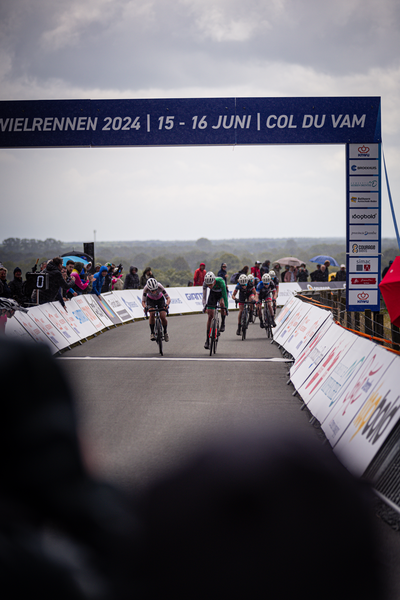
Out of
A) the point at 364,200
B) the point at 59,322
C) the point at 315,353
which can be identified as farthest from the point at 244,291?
the point at 315,353

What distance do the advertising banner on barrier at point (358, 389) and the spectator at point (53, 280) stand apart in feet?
29.7

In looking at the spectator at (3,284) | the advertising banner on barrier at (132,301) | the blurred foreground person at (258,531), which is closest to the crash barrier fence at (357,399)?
the blurred foreground person at (258,531)

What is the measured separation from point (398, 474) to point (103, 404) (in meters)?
4.75

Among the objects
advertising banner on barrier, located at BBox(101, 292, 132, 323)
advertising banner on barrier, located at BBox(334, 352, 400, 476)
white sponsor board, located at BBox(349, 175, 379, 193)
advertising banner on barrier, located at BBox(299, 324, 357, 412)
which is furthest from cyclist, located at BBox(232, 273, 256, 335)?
advertising banner on barrier, located at BBox(334, 352, 400, 476)

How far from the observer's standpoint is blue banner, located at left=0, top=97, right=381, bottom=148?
42.9ft

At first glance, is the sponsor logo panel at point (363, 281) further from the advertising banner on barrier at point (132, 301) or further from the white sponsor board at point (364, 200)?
the advertising banner on barrier at point (132, 301)

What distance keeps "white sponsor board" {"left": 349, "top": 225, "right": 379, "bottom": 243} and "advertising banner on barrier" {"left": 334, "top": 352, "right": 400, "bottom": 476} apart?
831 cm

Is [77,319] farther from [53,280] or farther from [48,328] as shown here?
[48,328]

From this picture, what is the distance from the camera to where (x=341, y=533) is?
889 mm

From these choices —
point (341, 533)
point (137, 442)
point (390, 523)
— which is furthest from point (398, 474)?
point (341, 533)

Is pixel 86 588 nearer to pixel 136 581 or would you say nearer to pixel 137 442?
pixel 136 581

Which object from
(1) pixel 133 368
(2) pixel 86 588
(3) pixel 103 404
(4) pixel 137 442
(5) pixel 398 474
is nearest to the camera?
(2) pixel 86 588

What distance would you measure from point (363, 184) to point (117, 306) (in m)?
11.4

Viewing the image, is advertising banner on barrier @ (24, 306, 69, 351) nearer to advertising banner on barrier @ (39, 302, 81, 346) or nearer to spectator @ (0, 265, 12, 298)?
advertising banner on barrier @ (39, 302, 81, 346)
